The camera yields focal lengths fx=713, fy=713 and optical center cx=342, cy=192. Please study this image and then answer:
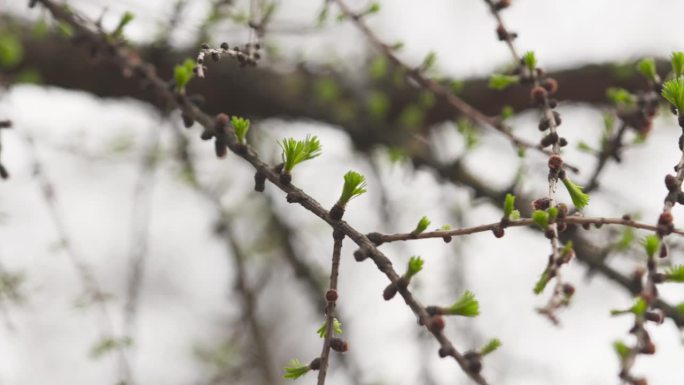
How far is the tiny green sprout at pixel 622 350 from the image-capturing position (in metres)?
0.76

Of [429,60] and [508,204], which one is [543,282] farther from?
[429,60]

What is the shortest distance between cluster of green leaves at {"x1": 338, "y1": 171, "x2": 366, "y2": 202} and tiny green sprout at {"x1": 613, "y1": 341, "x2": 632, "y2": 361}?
34cm

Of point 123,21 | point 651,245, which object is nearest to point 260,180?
point 651,245

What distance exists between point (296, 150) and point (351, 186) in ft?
0.28

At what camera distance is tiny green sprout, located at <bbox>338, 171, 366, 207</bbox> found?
0.86 metres

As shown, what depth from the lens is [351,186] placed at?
0.87 meters

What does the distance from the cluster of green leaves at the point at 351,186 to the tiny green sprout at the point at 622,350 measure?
1.11ft

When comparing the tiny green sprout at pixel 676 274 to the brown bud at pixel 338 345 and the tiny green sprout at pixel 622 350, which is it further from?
the brown bud at pixel 338 345

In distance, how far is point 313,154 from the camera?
0.93 meters

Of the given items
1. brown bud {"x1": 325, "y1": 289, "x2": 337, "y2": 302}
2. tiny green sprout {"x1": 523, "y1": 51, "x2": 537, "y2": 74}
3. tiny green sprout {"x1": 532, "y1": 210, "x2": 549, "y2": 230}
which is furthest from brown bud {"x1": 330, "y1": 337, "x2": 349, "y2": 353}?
tiny green sprout {"x1": 523, "y1": 51, "x2": 537, "y2": 74}

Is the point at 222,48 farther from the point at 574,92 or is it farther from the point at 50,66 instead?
the point at 574,92

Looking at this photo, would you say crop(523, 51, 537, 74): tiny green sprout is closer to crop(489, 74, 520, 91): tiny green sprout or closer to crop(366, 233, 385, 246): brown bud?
crop(489, 74, 520, 91): tiny green sprout

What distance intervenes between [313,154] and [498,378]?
8.42 feet

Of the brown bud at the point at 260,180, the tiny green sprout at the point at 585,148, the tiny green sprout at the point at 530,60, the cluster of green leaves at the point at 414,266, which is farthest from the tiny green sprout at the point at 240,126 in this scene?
the tiny green sprout at the point at 585,148
